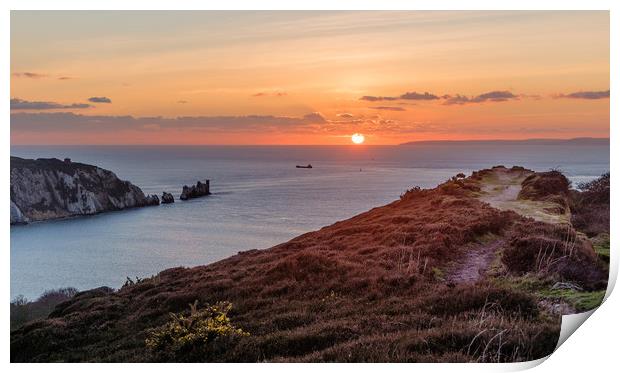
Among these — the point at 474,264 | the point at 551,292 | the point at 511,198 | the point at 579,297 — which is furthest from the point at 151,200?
the point at 579,297

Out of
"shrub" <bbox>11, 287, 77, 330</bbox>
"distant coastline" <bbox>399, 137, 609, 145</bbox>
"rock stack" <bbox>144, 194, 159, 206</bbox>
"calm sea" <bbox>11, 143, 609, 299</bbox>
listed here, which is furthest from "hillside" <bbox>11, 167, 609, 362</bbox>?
"rock stack" <bbox>144, 194, 159, 206</bbox>

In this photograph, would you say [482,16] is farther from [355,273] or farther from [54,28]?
[54,28]

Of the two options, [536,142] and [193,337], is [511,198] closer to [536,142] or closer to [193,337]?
[536,142]

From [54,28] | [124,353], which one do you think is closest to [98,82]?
[54,28]

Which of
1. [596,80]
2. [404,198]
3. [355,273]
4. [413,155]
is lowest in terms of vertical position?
[355,273]

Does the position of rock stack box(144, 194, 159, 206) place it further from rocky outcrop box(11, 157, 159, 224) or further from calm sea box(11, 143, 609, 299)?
calm sea box(11, 143, 609, 299)

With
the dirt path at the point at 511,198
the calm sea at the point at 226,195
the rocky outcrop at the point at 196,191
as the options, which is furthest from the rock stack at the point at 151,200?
the dirt path at the point at 511,198
